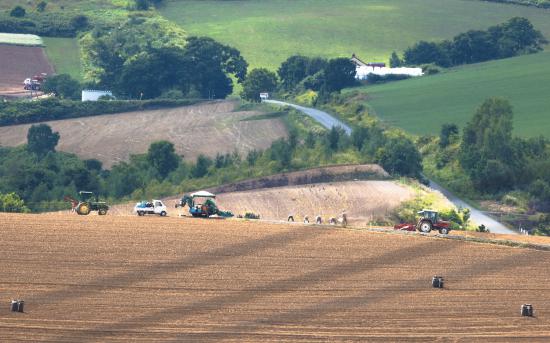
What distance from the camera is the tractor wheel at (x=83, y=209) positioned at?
90.2 m

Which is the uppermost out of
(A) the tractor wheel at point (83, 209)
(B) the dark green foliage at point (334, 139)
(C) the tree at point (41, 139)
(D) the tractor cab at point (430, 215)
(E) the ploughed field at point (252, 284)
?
(B) the dark green foliage at point (334, 139)

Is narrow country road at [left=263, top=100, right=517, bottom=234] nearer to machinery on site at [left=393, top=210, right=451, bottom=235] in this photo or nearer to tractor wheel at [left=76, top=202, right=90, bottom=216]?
machinery on site at [left=393, top=210, right=451, bottom=235]

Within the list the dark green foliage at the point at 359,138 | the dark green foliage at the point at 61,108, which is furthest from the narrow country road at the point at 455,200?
the dark green foliage at the point at 61,108

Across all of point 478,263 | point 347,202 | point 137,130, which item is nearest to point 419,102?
point 137,130

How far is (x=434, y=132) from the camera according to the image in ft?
520

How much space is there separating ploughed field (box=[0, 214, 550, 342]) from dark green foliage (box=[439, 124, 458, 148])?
66412mm

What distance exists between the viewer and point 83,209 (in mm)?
90375

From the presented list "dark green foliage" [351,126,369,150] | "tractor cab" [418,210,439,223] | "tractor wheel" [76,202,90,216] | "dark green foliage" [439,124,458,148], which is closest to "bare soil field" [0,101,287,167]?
"dark green foliage" [351,126,369,150]

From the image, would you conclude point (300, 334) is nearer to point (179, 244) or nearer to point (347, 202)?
point (179, 244)

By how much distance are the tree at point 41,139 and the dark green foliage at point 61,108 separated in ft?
42.5

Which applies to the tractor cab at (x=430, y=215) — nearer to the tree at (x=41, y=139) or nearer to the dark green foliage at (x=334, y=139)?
Result: the dark green foliage at (x=334, y=139)

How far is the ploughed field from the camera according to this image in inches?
2270

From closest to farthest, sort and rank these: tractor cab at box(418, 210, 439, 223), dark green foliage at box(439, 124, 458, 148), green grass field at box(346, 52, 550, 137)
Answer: tractor cab at box(418, 210, 439, 223) → dark green foliage at box(439, 124, 458, 148) → green grass field at box(346, 52, 550, 137)

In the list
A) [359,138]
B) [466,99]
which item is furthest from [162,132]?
[466,99]
